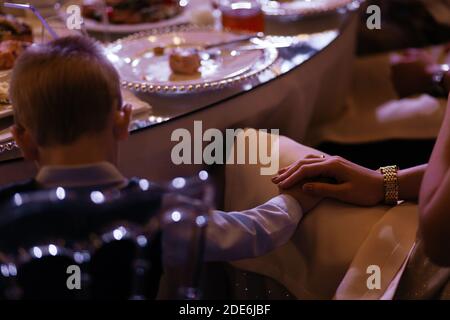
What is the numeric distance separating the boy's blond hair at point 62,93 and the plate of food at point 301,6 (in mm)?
1045

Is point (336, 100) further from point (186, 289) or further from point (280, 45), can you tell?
point (186, 289)

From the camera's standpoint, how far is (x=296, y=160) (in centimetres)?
127

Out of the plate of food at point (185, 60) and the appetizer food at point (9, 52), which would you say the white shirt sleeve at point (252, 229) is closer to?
the plate of food at point (185, 60)

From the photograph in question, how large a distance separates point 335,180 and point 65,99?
552mm

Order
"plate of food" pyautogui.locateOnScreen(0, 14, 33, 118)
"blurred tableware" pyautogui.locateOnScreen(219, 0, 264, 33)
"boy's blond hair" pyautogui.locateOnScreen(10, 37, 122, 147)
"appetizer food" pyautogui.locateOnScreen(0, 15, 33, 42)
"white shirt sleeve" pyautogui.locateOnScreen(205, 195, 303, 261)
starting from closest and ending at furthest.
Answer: "boy's blond hair" pyautogui.locateOnScreen(10, 37, 122, 147) < "white shirt sleeve" pyautogui.locateOnScreen(205, 195, 303, 261) < "plate of food" pyautogui.locateOnScreen(0, 14, 33, 118) < "appetizer food" pyautogui.locateOnScreen(0, 15, 33, 42) < "blurred tableware" pyautogui.locateOnScreen(219, 0, 264, 33)

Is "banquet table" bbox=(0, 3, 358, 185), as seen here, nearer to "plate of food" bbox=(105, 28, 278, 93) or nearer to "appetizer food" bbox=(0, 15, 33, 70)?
"plate of food" bbox=(105, 28, 278, 93)

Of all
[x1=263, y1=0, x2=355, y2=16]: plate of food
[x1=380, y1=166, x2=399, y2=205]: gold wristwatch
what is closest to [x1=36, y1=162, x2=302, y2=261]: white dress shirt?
[x1=380, y1=166, x2=399, y2=205]: gold wristwatch

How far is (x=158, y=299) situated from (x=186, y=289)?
0.08 meters

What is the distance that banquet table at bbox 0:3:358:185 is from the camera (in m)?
1.31

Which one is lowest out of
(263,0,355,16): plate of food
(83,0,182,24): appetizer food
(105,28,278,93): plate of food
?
(105,28,278,93): plate of food

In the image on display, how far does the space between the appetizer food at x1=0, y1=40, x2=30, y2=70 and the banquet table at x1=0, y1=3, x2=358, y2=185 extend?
0.22 m

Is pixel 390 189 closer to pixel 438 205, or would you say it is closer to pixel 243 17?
pixel 438 205

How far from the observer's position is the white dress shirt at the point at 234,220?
910 mm

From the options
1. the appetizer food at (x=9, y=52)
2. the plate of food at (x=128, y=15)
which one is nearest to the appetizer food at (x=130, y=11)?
the plate of food at (x=128, y=15)
